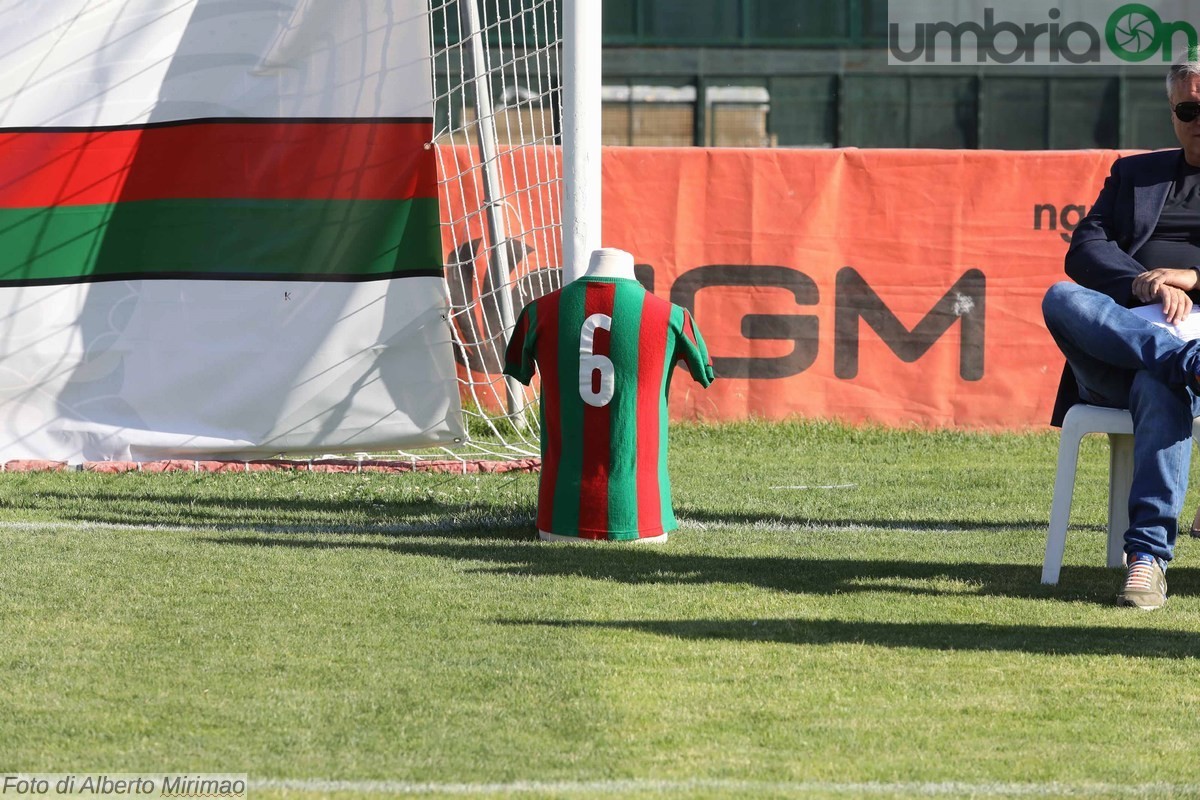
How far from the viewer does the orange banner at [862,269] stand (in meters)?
9.87

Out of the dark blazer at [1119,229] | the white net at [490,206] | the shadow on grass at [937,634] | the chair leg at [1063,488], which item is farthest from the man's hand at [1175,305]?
the white net at [490,206]

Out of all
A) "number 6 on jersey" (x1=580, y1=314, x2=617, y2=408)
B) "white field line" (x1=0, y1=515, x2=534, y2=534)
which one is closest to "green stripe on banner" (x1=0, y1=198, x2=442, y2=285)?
"white field line" (x1=0, y1=515, x2=534, y2=534)

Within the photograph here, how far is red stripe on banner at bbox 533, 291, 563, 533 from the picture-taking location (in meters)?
5.73

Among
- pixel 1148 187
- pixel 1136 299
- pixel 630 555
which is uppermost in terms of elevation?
pixel 1148 187

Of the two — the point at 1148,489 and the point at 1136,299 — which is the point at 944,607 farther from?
the point at 1136,299

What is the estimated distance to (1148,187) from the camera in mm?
5109

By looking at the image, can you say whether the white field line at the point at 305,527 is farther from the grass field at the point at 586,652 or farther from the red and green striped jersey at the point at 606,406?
the red and green striped jersey at the point at 606,406

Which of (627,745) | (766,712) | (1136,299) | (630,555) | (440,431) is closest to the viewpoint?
(627,745)

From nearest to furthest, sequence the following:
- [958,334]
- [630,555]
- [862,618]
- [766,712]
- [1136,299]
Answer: [766,712] → [862,618] → [1136,299] → [630,555] → [958,334]

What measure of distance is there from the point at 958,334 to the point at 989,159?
113 centimetres

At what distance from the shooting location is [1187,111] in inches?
196

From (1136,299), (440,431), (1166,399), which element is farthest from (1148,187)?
(440,431)

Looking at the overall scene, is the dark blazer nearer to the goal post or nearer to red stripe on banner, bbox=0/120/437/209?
the goal post

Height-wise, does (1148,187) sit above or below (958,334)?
above
